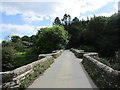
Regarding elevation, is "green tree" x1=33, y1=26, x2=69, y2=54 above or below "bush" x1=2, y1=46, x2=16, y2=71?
above

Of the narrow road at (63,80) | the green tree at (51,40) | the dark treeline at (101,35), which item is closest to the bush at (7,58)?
the green tree at (51,40)

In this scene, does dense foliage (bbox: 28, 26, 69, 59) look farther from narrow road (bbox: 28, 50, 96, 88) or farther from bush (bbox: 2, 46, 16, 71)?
narrow road (bbox: 28, 50, 96, 88)

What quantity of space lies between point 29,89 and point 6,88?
102cm

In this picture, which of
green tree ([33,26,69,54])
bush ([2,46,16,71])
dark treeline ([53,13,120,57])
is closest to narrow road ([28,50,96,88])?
bush ([2,46,16,71])

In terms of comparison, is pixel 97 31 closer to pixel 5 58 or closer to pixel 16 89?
pixel 5 58

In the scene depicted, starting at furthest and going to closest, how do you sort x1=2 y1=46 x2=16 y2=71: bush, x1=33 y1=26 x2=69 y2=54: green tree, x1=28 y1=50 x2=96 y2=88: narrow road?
1. x1=33 y1=26 x2=69 y2=54: green tree
2. x1=2 y1=46 x2=16 y2=71: bush
3. x1=28 y1=50 x2=96 y2=88: narrow road

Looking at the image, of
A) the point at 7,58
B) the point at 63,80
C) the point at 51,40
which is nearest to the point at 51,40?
the point at 51,40

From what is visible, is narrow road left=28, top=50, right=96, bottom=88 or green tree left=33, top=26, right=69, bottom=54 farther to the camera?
green tree left=33, top=26, right=69, bottom=54

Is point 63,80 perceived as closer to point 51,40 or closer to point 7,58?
point 7,58

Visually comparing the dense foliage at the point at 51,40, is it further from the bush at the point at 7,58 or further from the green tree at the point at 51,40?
the bush at the point at 7,58

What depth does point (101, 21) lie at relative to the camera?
176 feet

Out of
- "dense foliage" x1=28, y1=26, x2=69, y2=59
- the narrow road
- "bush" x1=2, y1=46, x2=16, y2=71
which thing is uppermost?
"dense foliage" x1=28, y1=26, x2=69, y2=59

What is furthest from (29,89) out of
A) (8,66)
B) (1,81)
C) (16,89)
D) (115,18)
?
(115,18)

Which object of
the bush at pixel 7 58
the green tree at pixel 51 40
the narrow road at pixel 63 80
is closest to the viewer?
the narrow road at pixel 63 80
